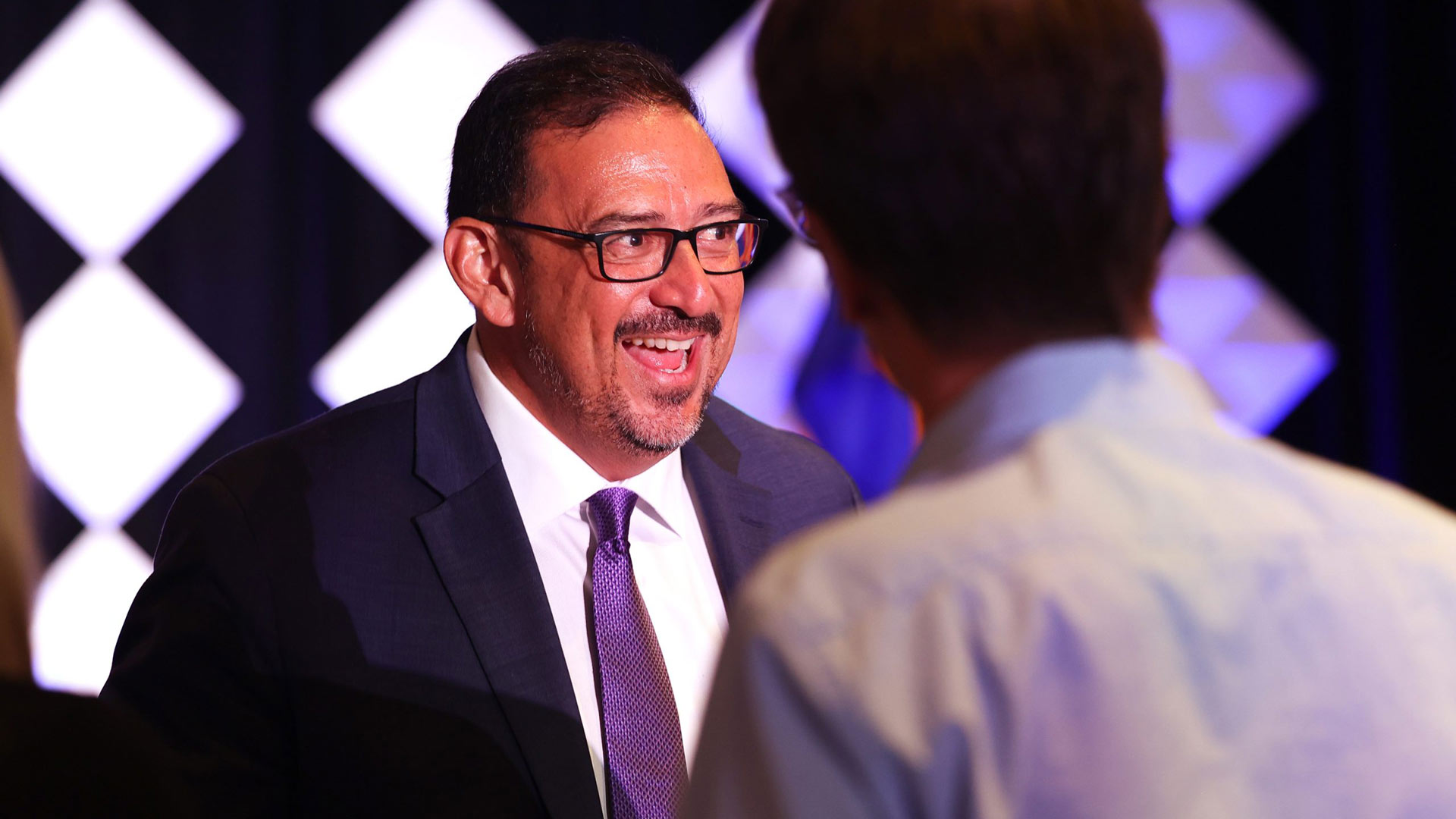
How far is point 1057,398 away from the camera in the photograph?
1.72ft

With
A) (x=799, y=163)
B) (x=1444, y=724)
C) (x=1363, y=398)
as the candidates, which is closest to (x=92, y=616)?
(x=799, y=163)

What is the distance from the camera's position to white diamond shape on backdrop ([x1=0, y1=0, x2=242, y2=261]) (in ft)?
6.89

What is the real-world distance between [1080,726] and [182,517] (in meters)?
0.93

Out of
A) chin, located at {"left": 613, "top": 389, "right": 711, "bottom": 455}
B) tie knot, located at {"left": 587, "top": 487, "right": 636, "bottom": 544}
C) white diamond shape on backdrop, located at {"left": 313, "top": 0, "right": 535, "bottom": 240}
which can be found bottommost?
tie knot, located at {"left": 587, "top": 487, "right": 636, "bottom": 544}

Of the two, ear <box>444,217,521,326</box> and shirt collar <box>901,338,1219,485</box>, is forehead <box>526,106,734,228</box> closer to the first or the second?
ear <box>444,217,521,326</box>

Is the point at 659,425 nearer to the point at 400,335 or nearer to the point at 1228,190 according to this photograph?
the point at 400,335

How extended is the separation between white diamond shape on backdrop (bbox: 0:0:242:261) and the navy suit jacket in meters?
1.10

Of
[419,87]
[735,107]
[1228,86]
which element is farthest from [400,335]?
[1228,86]

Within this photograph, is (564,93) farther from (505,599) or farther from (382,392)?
(505,599)

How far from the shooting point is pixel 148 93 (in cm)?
213

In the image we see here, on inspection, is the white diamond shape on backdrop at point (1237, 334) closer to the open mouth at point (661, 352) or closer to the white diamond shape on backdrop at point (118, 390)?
the open mouth at point (661, 352)

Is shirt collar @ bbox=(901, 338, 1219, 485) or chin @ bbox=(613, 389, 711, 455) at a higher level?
shirt collar @ bbox=(901, 338, 1219, 485)

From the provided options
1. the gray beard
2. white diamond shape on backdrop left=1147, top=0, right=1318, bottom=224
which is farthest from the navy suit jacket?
white diamond shape on backdrop left=1147, top=0, right=1318, bottom=224

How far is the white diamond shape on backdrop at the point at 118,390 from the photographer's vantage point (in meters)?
2.11
